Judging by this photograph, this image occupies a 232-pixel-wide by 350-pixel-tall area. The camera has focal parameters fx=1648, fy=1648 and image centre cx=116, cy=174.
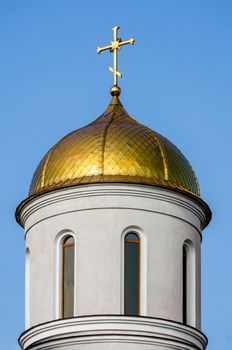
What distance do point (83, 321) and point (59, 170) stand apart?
3.69 metres

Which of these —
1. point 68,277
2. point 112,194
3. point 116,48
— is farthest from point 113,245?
point 116,48

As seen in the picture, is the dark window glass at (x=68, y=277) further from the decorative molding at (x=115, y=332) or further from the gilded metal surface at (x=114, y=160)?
the gilded metal surface at (x=114, y=160)

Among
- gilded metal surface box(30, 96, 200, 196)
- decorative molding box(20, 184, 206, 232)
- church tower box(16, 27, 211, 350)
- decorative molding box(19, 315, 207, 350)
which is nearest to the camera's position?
decorative molding box(19, 315, 207, 350)

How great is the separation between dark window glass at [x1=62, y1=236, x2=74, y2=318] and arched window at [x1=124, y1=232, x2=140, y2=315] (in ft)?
3.85

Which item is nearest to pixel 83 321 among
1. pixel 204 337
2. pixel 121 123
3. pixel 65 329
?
pixel 65 329

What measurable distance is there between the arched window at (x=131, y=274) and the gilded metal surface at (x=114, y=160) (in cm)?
131

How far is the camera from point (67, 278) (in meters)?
35.5

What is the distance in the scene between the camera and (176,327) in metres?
34.7

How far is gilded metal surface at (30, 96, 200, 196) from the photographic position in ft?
117

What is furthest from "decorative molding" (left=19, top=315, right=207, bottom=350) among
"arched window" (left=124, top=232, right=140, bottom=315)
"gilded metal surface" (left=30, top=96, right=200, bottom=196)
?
"gilded metal surface" (left=30, top=96, right=200, bottom=196)

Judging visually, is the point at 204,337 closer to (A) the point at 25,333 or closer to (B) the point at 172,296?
(B) the point at 172,296

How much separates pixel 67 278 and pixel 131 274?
141cm

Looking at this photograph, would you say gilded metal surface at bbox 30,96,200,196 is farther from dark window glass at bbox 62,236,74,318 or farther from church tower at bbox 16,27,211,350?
dark window glass at bbox 62,236,74,318

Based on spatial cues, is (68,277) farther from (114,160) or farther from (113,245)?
(114,160)
